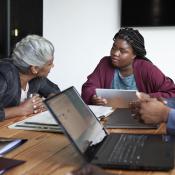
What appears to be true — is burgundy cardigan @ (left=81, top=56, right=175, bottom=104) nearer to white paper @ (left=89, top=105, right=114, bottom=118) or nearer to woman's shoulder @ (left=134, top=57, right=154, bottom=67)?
woman's shoulder @ (left=134, top=57, right=154, bottom=67)

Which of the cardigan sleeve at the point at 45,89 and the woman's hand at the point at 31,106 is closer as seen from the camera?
the woman's hand at the point at 31,106

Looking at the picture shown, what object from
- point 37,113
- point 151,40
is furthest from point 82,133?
point 151,40

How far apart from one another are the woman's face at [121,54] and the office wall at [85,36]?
3.90ft

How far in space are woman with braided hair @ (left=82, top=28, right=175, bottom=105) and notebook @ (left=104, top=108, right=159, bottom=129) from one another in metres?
0.65

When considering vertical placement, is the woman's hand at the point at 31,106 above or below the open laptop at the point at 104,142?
below

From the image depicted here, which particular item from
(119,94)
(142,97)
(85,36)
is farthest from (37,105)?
(85,36)

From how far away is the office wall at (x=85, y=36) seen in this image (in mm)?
3660

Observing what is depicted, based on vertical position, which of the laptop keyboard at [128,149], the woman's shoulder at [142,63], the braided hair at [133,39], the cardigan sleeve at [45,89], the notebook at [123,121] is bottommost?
the cardigan sleeve at [45,89]

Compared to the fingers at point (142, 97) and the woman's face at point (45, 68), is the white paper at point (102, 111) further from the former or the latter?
the woman's face at point (45, 68)

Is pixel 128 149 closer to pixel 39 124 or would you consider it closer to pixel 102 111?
pixel 39 124

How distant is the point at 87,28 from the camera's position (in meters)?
3.83

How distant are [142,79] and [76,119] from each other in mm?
1425

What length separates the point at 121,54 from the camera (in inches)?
99.6

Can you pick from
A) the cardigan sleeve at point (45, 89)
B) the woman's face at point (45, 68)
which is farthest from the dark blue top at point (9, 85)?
the cardigan sleeve at point (45, 89)
